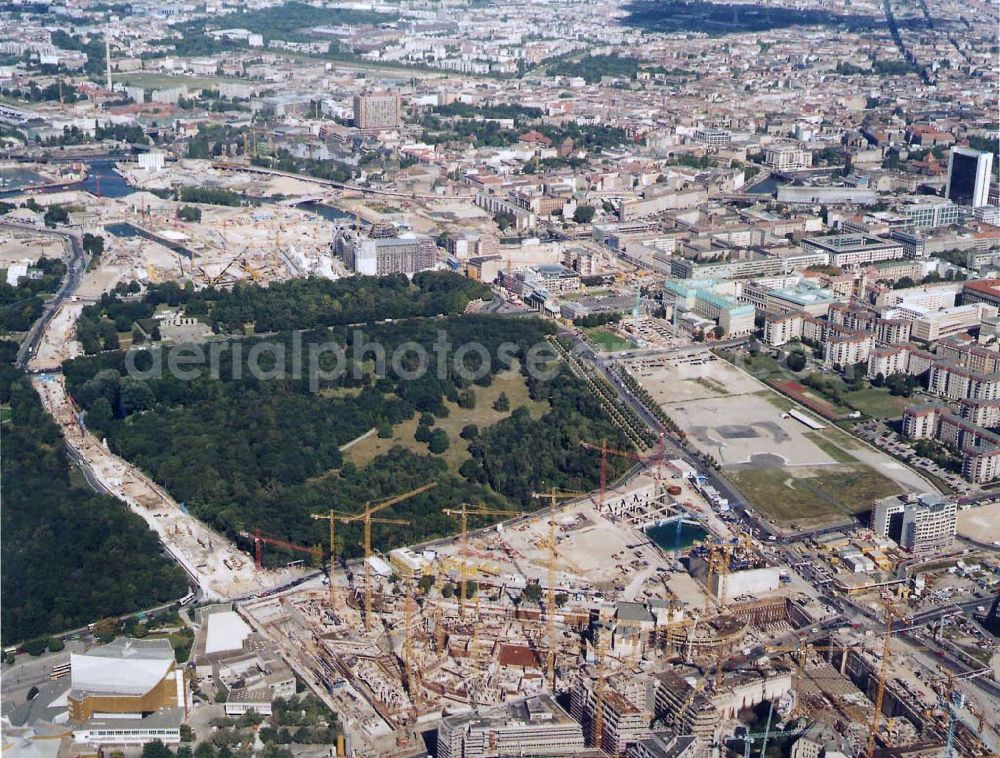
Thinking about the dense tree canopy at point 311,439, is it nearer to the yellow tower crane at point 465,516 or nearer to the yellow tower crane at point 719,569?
the yellow tower crane at point 465,516

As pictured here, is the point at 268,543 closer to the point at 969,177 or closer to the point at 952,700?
the point at 952,700

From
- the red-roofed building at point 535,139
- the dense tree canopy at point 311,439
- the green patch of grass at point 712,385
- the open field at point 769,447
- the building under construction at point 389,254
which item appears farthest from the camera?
the red-roofed building at point 535,139

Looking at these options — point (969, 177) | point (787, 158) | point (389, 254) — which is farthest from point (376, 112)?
point (969, 177)

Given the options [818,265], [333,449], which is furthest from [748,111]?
[333,449]

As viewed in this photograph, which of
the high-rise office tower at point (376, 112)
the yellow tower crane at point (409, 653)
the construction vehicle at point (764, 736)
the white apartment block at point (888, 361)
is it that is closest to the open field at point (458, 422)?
the yellow tower crane at point (409, 653)

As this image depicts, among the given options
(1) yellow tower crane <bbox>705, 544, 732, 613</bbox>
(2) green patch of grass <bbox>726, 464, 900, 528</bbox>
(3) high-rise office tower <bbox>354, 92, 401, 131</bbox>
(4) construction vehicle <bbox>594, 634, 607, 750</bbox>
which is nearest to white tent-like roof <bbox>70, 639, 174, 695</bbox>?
(4) construction vehicle <bbox>594, 634, 607, 750</bbox>

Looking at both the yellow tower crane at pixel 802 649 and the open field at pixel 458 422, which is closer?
the yellow tower crane at pixel 802 649

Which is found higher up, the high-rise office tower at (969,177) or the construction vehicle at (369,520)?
the high-rise office tower at (969,177)
